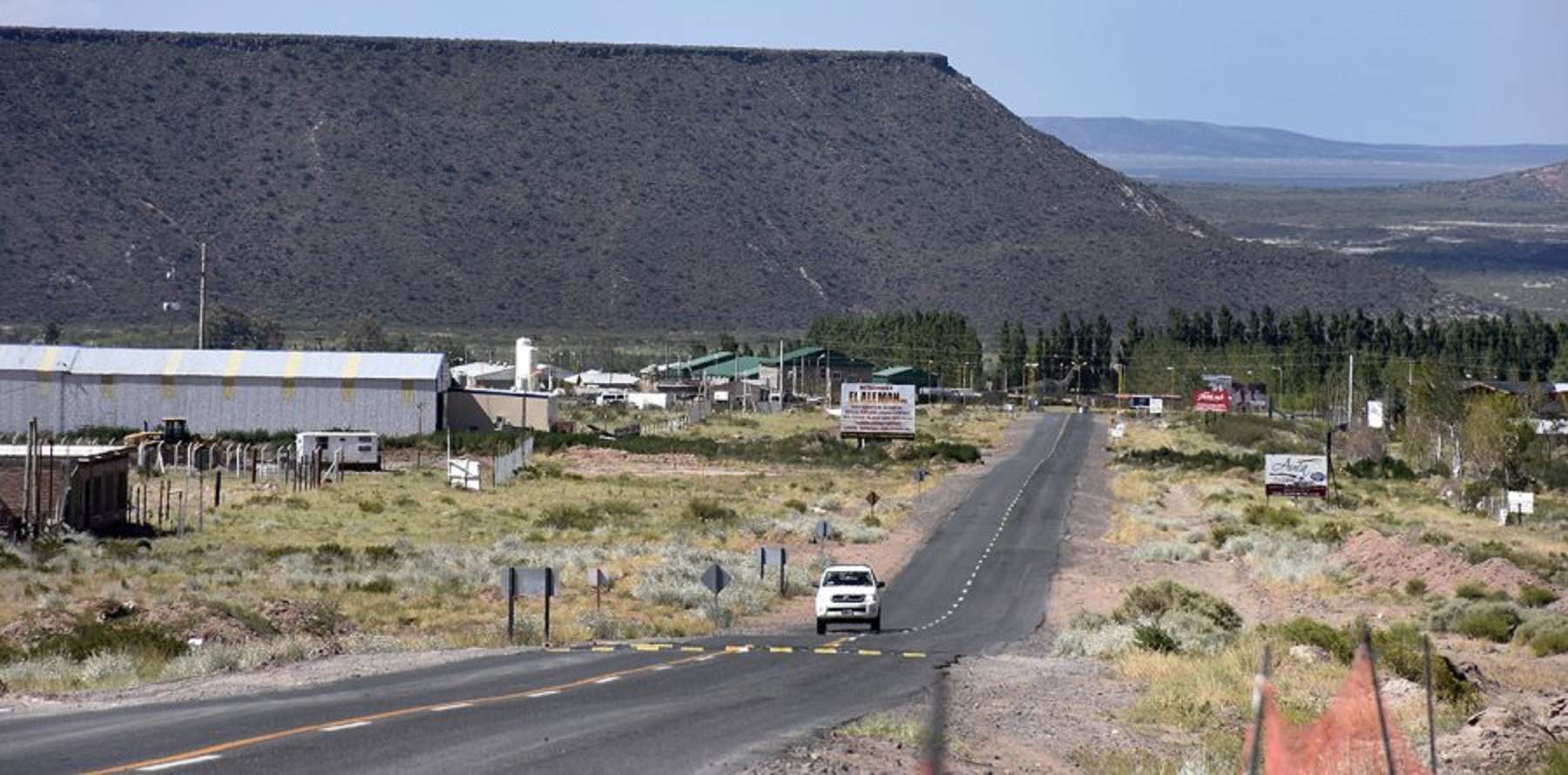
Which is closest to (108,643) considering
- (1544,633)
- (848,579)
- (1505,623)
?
(848,579)

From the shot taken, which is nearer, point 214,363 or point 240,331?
point 214,363

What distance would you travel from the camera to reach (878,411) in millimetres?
100938

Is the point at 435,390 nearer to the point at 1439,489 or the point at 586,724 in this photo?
the point at 1439,489

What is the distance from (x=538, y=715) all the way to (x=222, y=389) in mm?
75810

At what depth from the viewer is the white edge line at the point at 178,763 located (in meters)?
19.8

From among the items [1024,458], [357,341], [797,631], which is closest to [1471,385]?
[1024,458]

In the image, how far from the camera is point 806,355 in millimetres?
165000

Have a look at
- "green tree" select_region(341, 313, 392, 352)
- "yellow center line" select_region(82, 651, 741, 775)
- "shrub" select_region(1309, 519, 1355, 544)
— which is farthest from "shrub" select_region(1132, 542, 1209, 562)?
"green tree" select_region(341, 313, 392, 352)

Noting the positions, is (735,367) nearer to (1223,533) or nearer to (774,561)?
(1223,533)

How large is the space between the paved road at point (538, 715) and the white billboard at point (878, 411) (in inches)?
2393

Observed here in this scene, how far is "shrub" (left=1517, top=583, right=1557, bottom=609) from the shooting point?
46.3 meters

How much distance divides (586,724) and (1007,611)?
22.6 meters

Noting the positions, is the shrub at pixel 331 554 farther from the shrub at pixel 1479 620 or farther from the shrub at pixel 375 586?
the shrub at pixel 1479 620

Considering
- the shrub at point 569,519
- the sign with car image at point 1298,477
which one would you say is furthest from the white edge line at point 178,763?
the sign with car image at point 1298,477
